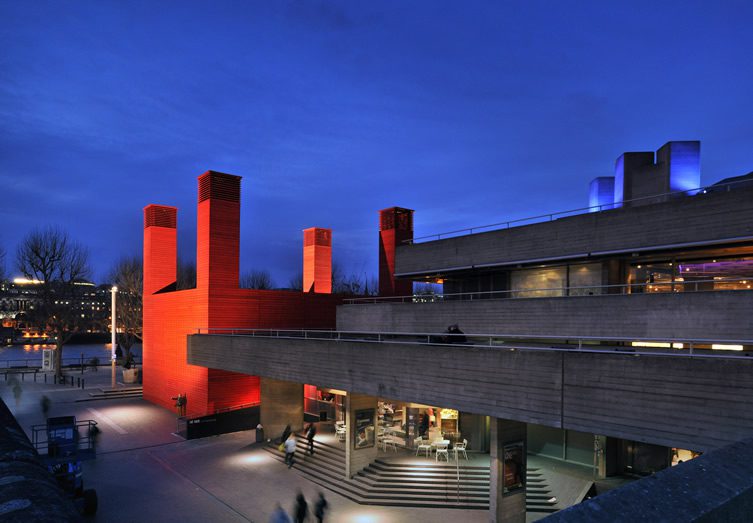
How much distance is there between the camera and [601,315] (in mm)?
16875

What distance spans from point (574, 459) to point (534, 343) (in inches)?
224

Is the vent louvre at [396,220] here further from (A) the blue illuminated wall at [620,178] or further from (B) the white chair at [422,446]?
(B) the white chair at [422,446]

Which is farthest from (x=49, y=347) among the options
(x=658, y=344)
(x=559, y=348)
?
(x=559, y=348)

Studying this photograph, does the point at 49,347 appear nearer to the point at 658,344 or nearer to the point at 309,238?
the point at 309,238

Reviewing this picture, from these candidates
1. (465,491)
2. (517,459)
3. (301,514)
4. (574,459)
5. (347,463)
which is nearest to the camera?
(301,514)

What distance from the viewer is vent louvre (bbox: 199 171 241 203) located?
26344 mm

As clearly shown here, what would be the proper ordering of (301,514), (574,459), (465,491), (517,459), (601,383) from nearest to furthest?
1. (601,383)
2. (301,514)
3. (517,459)
4. (465,491)
5. (574,459)

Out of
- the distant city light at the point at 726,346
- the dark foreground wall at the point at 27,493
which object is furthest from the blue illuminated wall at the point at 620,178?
the dark foreground wall at the point at 27,493

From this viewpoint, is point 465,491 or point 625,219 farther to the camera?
point 625,219

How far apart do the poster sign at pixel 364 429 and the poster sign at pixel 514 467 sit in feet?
21.7

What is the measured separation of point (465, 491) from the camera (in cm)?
1680

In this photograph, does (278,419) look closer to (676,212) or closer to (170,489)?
(170,489)

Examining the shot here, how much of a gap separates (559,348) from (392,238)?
21850mm

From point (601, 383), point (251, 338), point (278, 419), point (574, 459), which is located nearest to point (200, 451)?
point (278, 419)
